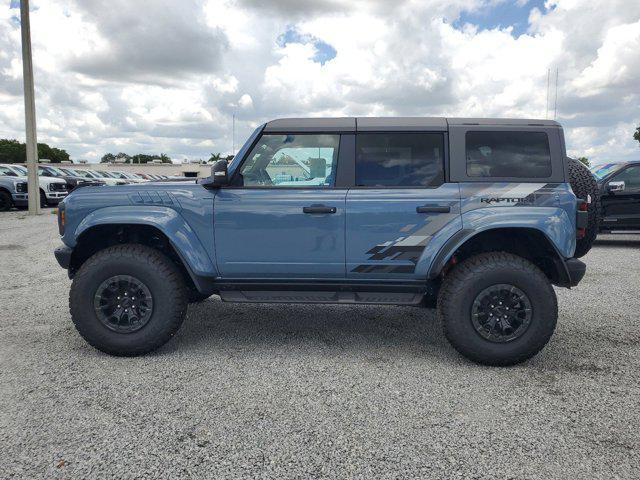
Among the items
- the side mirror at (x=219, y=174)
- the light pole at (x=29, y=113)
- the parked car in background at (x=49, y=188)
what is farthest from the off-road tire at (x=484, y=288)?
the parked car in background at (x=49, y=188)

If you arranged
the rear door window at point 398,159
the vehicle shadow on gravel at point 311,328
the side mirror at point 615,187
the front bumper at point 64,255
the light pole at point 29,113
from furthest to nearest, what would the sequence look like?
the light pole at point 29,113 < the side mirror at point 615,187 < the vehicle shadow on gravel at point 311,328 < the front bumper at point 64,255 < the rear door window at point 398,159

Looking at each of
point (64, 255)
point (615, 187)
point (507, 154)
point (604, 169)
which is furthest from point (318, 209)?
point (604, 169)

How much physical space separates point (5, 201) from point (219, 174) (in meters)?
17.1

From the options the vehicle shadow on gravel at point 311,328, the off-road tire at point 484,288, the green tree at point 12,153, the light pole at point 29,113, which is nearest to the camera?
the off-road tire at point 484,288

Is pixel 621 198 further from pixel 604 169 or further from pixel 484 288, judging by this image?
pixel 484 288

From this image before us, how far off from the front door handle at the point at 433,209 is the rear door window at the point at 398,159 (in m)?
0.23

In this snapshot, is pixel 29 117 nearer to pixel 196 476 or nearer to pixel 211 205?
pixel 211 205

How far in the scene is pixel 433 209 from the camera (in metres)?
3.67

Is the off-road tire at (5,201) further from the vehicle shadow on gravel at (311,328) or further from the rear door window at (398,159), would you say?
the rear door window at (398,159)

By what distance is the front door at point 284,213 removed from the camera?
148 inches

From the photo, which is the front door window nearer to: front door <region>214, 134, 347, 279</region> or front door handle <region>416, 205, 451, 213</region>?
front door <region>214, 134, 347, 279</region>

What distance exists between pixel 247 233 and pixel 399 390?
159 centimetres

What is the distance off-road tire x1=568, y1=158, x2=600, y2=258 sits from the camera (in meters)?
4.05

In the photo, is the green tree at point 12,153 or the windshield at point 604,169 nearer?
the windshield at point 604,169
